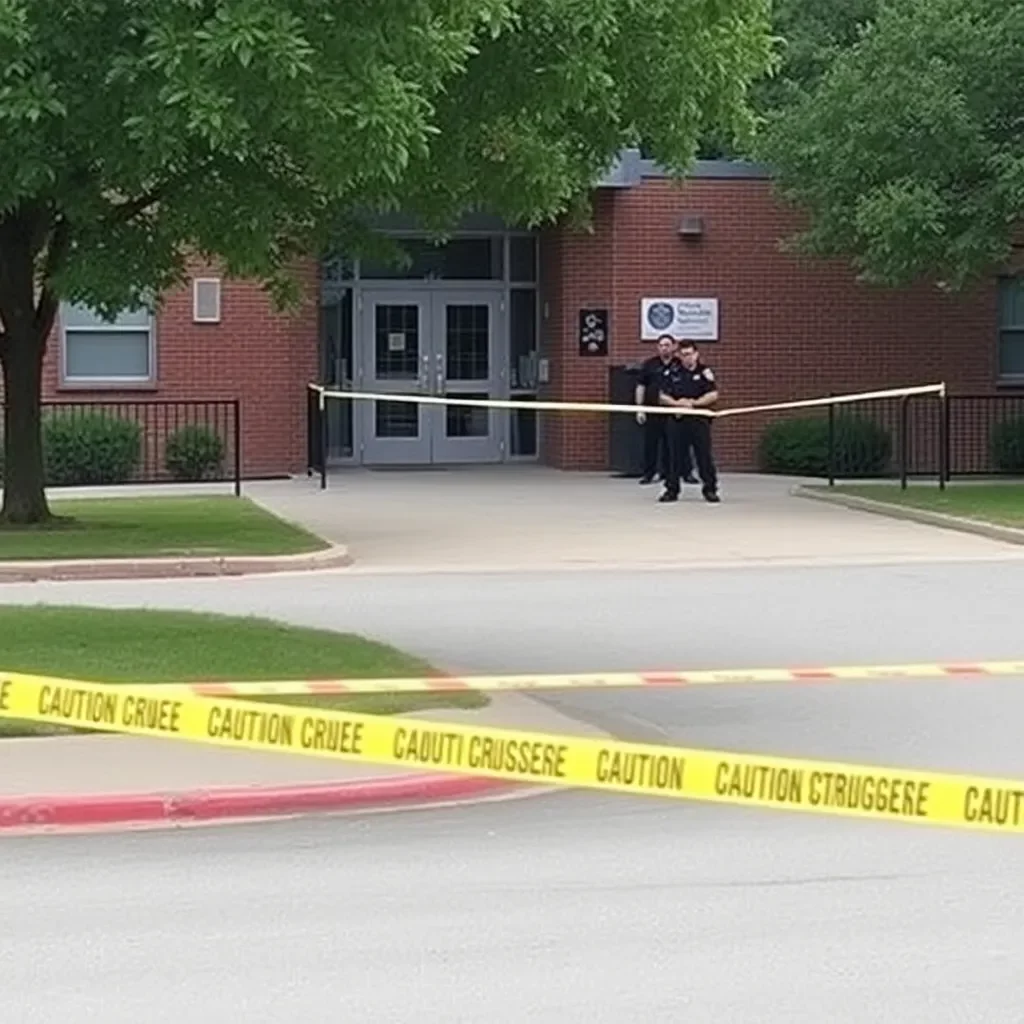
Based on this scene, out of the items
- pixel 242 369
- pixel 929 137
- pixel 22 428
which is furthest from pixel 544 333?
pixel 22 428

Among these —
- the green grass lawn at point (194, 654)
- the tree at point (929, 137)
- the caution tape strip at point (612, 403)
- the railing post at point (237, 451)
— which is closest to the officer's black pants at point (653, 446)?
the caution tape strip at point (612, 403)

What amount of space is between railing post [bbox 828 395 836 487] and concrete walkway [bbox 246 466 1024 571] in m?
0.60

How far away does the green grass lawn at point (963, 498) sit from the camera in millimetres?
22453

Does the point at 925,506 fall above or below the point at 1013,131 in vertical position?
below

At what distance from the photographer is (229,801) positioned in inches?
342

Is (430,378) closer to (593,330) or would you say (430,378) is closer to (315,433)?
(315,433)

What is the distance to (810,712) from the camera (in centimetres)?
1119

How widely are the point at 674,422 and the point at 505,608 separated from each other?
31.3ft

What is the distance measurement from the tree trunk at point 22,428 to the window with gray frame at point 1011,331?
16.0 meters

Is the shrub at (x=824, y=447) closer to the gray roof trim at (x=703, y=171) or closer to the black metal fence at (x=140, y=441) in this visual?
the gray roof trim at (x=703, y=171)

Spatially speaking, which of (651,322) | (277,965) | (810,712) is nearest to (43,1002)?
(277,965)

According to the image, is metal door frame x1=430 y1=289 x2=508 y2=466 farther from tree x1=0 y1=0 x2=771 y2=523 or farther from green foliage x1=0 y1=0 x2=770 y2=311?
green foliage x1=0 y1=0 x2=770 y2=311

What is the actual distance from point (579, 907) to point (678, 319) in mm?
22913

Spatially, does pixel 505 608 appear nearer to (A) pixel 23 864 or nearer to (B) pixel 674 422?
(A) pixel 23 864
